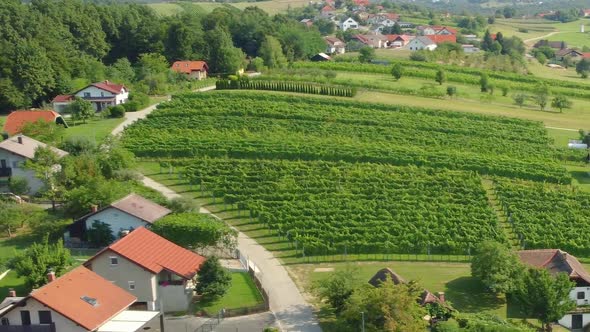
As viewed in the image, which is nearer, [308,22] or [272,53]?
[272,53]

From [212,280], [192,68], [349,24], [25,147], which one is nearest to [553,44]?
[349,24]

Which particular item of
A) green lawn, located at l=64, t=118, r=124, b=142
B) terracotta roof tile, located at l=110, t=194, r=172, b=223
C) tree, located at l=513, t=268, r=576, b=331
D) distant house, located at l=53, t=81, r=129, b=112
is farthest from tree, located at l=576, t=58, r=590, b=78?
terracotta roof tile, located at l=110, t=194, r=172, b=223

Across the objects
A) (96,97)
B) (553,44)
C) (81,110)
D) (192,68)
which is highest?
(192,68)

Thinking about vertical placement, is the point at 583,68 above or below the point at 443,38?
below

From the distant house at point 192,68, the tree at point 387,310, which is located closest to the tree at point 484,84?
the distant house at point 192,68

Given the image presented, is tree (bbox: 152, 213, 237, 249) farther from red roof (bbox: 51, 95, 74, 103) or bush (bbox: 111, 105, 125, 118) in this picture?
red roof (bbox: 51, 95, 74, 103)

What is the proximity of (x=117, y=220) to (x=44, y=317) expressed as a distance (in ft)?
36.9

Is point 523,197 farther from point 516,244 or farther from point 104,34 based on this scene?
point 104,34

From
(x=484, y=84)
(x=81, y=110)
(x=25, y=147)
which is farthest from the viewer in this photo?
(x=484, y=84)

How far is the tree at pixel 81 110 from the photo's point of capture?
65.1 meters

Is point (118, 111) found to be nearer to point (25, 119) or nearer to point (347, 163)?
point (25, 119)

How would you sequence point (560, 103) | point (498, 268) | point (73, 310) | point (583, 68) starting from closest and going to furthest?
point (73, 310)
point (498, 268)
point (560, 103)
point (583, 68)

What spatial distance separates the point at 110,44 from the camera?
3605 inches

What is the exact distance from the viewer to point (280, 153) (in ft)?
179
